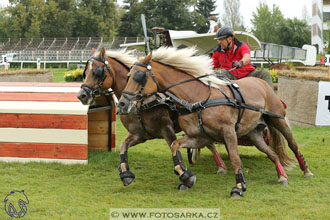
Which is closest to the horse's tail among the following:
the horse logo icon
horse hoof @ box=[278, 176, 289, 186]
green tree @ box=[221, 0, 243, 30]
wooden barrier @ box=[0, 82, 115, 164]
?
horse hoof @ box=[278, 176, 289, 186]

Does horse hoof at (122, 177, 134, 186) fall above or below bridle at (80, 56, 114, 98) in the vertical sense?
below

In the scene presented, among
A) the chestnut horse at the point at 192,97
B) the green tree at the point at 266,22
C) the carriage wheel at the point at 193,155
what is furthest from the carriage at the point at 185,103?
the green tree at the point at 266,22

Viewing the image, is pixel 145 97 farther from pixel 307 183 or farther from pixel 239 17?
pixel 239 17

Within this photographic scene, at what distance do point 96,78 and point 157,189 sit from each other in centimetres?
172

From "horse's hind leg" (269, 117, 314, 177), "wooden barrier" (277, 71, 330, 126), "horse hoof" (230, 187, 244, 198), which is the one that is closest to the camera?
"horse hoof" (230, 187, 244, 198)

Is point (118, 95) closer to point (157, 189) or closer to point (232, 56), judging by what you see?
point (157, 189)

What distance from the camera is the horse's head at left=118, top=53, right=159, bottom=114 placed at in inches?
202

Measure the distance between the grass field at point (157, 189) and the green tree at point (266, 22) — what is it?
186 ft

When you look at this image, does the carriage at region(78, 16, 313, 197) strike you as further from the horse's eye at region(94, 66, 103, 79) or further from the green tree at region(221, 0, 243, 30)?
the green tree at region(221, 0, 243, 30)

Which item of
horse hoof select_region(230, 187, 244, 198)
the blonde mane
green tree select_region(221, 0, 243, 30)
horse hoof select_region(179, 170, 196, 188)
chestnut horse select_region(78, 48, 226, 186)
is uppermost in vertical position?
green tree select_region(221, 0, 243, 30)

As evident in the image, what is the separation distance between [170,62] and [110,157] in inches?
121

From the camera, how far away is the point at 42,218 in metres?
4.55

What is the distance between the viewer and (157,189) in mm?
5902

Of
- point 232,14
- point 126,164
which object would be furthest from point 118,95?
point 232,14
